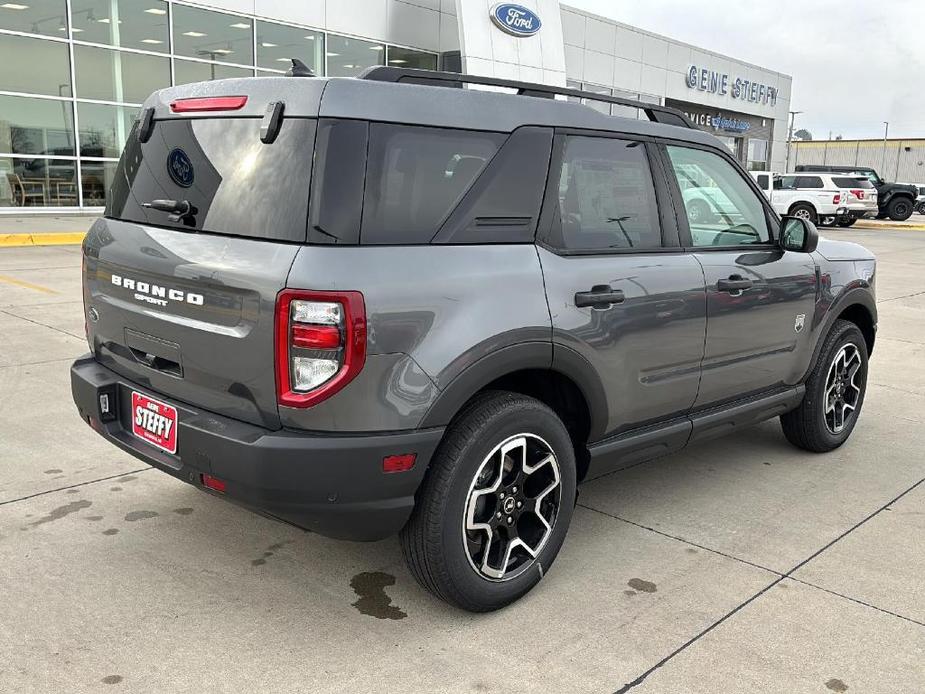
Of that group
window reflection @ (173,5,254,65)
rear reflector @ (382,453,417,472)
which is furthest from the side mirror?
window reflection @ (173,5,254,65)

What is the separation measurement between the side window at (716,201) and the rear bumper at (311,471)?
1.80 metres

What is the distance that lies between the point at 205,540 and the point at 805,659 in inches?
91.6

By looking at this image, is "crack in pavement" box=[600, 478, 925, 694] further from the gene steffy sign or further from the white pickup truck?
the gene steffy sign

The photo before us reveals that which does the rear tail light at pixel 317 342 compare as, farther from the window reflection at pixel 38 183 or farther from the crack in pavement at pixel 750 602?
the window reflection at pixel 38 183

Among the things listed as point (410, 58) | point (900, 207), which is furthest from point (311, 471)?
point (900, 207)

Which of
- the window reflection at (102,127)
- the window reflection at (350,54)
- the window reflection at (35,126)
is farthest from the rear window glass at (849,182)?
the window reflection at (35,126)

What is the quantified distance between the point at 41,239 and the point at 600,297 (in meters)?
14.0

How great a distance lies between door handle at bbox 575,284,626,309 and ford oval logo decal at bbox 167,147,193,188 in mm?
1448

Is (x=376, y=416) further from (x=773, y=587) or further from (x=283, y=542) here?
(x=773, y=587)

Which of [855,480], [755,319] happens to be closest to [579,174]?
[755,319]

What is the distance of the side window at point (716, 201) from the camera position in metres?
3.79

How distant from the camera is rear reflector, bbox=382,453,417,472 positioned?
2.62m

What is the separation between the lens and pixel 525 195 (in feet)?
10.1

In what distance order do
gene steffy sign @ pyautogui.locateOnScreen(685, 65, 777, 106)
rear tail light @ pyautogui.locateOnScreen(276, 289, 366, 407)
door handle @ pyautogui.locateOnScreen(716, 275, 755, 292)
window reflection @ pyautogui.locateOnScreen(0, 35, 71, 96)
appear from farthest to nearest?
gene steffy sign @ pyautogui.locateOnScreen(685, 65, 777, 106) < window reflection @ pyautogui.locateOnScreen(0, 35, 71, 96) < door handle @ pyautogui.locateOnScreen(716, 275, 755, 292) < rear tail light @ pyautogui.locateOnScreen(276, 289, 366, 407)
